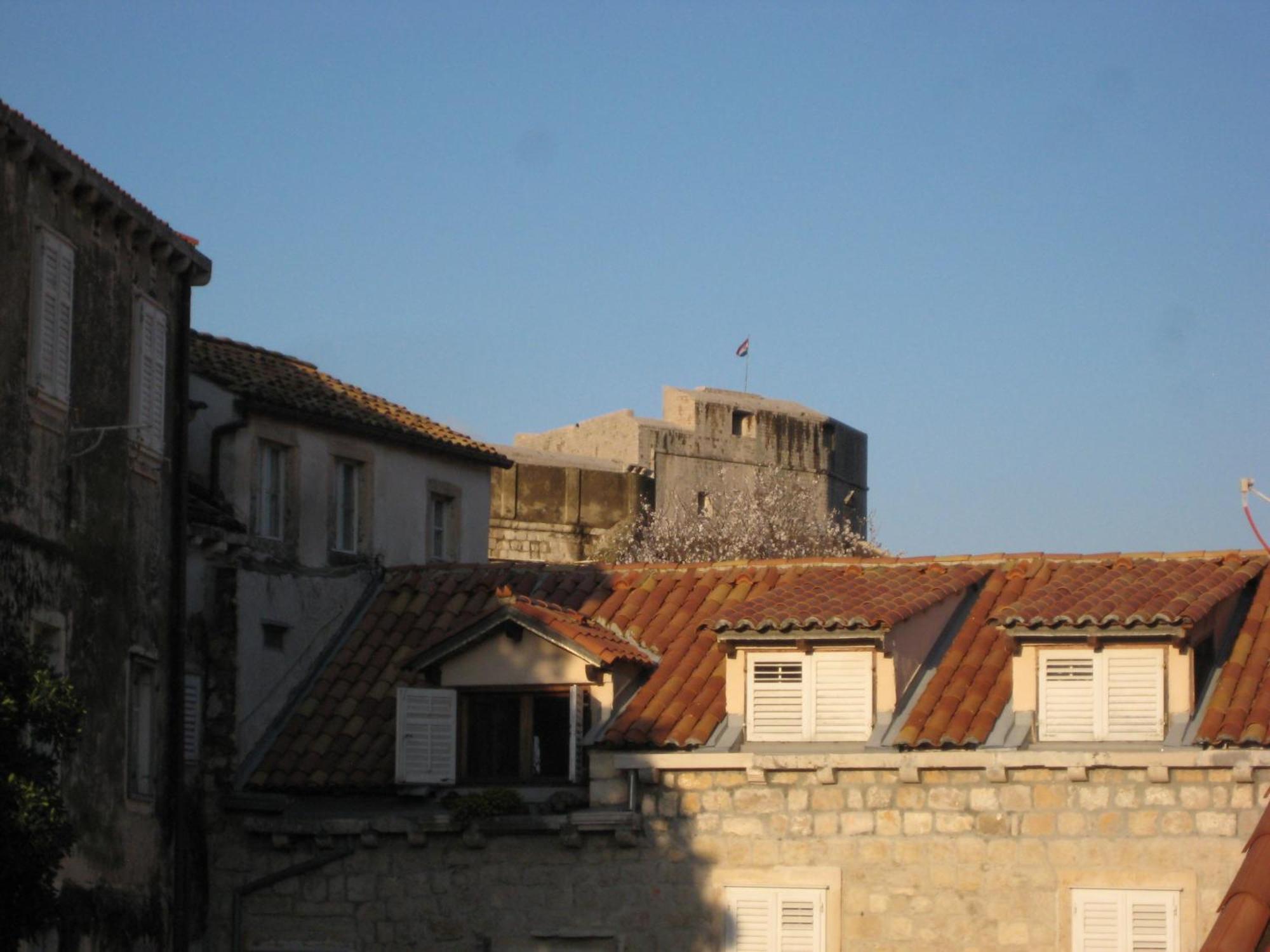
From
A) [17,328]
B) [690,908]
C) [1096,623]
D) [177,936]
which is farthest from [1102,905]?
[17,328]

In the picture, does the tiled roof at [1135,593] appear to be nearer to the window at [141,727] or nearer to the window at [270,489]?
the window at [141,727]

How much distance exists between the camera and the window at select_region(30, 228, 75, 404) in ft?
66.8

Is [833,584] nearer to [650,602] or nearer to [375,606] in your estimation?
[650,602]

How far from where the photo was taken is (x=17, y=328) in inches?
790

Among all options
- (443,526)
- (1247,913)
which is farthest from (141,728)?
(1247,913)

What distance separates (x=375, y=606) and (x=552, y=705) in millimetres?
3838

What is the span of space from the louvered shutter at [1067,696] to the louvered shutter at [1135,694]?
162 mm

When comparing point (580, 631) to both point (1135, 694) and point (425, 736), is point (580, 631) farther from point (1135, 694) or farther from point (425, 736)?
point (1135, 694)

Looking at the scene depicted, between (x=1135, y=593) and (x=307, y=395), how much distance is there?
11.1 metres

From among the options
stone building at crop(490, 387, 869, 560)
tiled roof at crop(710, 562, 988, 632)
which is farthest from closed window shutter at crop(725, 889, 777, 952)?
stone building at crop(490, 387, 869, 560)

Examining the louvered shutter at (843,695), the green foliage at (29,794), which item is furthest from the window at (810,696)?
the green foliage at (29,794)

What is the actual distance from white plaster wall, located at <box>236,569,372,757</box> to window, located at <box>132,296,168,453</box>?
2508 mm

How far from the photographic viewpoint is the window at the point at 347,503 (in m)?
28.0

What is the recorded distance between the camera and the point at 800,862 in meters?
21.9
